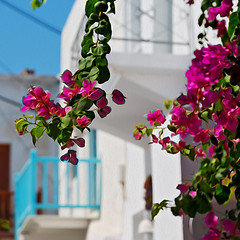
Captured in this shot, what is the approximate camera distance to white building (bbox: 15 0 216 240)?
5109 millimetres

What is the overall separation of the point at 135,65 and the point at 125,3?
5.21 feet

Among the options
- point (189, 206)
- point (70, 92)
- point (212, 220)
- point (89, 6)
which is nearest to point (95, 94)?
point (70, 92)

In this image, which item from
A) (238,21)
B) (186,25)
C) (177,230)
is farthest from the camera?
(186,25)

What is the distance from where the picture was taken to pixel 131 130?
7902 mm

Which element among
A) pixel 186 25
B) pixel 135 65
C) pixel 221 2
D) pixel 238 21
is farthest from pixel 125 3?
pixel 238 21

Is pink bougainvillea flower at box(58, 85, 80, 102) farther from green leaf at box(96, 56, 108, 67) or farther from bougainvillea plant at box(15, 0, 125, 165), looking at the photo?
green leaf at box(96, 56, 108, 67)

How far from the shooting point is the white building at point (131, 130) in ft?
A: 16.8

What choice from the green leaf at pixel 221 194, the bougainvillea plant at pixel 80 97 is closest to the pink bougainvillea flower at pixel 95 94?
the bougainvillea plant at pixel 80 97

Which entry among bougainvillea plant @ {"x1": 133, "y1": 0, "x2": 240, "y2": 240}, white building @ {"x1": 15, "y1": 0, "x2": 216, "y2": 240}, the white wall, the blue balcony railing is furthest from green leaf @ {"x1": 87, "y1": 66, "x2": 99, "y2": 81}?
the white wall

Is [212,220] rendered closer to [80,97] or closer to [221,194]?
[221,194]

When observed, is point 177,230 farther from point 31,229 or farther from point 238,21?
point 31,229

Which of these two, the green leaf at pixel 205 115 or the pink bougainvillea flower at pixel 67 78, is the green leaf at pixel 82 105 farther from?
the green leaf at pixel 205 115

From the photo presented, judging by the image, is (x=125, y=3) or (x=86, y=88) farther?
(x=125, y=3)

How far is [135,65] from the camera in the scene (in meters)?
6.31
